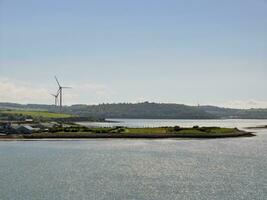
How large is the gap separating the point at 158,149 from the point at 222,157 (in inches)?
657

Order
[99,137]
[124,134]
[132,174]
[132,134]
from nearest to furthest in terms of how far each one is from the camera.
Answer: [132,174]
[99,137]
[132,134]
[124,134]

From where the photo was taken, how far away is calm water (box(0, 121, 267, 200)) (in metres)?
42.2

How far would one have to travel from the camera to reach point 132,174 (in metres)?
54.8

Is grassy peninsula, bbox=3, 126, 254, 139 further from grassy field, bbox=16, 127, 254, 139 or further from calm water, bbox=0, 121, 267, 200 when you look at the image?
calm water, bbox=0, 121, 267, 200

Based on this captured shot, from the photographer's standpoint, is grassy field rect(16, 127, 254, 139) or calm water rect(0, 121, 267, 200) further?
grassy field rect(16, 127, 254, 139)

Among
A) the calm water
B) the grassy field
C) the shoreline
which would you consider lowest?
the calm water

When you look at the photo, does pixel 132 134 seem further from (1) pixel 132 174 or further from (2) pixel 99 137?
(1) pixel 132 174

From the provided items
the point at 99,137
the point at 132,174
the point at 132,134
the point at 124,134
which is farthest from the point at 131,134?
the point at 132,174

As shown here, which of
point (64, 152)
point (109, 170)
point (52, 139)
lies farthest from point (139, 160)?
point (52, 139)

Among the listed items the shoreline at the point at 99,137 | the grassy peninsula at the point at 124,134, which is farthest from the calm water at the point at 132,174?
the grassy peninsula at the point at 124,134

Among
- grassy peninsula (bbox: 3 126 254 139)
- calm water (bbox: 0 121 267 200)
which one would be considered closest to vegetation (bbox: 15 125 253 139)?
grassy peninsula (bbox: 3 126 254 139)

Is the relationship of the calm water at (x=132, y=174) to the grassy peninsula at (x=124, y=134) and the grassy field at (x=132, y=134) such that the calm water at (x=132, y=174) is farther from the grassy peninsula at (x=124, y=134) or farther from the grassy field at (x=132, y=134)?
the grassy field at (x=132, y=134)

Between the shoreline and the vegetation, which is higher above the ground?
the vegetation

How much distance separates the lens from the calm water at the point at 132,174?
42.2 meters
